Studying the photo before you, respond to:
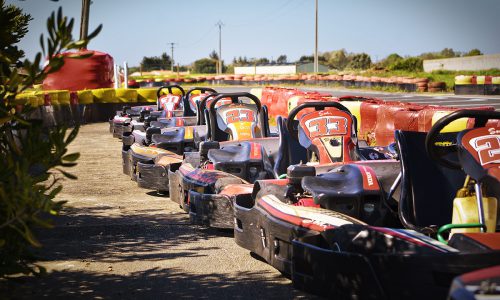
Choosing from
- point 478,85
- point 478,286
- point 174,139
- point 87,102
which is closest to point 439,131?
point 478,286

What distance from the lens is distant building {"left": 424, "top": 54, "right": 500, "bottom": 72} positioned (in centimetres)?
4606

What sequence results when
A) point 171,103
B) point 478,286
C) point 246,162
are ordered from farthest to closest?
point 171,103, point 246,162, point 478,286

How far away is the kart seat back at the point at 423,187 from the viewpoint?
4980mm

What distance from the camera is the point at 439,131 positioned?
4.85 meters

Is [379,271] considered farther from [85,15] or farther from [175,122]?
[85,15]

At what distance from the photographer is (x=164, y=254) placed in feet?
20.1

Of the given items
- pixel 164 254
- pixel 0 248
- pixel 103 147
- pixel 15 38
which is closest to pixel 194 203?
pixel 164 254

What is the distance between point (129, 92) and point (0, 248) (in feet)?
67.8

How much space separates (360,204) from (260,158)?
2.52 m

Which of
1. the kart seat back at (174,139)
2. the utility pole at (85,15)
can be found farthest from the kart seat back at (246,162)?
the utility pole at (85,15)

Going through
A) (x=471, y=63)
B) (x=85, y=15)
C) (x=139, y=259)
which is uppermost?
(x=85, y=15)

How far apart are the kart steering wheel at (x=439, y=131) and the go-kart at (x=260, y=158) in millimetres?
1862

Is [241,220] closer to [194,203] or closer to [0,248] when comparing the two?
[194,203]

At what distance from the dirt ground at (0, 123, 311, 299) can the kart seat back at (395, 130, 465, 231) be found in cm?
86
